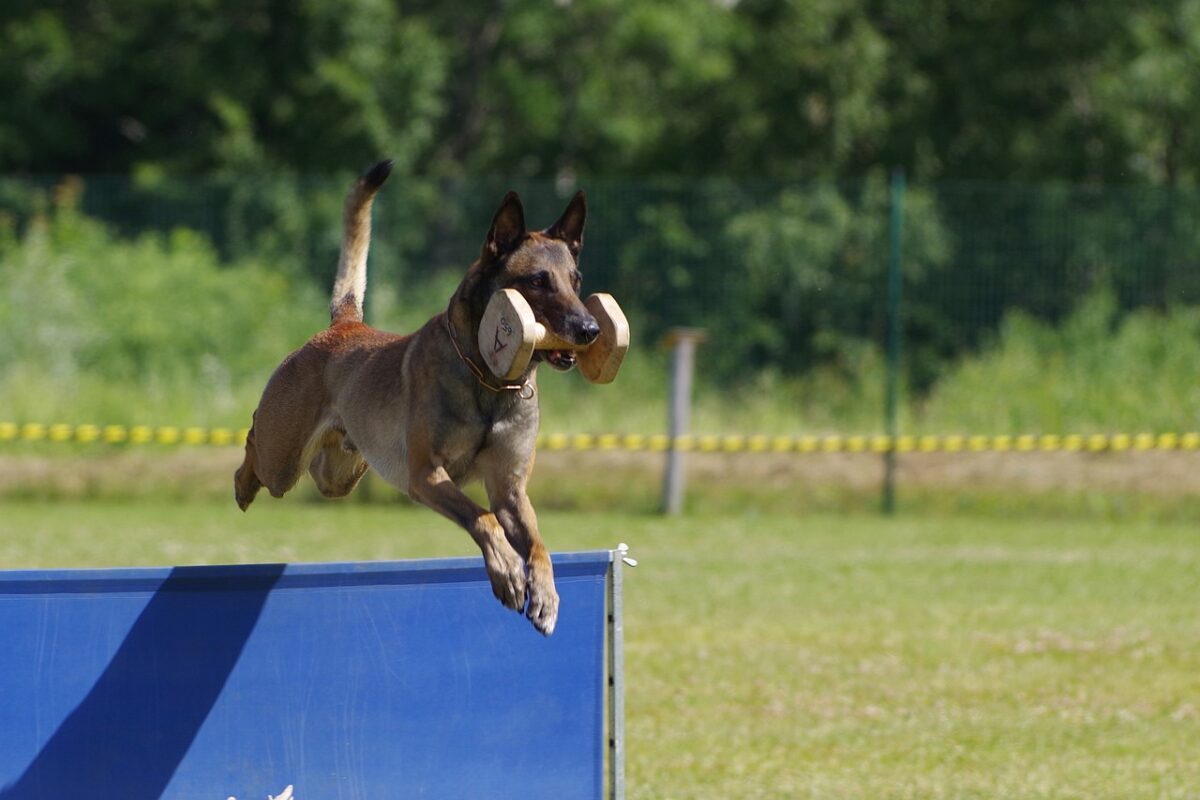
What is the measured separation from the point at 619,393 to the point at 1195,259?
217 inches

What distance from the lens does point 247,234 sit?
1720 cm

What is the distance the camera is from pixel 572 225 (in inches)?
216

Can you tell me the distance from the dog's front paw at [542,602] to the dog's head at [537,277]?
67cm

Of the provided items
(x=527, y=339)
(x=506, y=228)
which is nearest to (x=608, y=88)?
(x=506, y=228)

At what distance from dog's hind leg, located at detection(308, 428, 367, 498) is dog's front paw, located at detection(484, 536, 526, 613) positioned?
1382mm

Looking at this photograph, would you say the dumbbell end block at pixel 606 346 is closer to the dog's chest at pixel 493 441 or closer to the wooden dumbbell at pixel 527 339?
the wooden dumbbell at pixel 527 339

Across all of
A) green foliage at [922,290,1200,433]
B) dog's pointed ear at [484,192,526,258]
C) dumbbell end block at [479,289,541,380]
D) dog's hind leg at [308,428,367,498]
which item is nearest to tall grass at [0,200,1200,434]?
green foliage at [922,290,1200,433]

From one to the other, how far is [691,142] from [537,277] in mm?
19262

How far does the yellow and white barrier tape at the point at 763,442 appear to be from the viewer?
14078mm

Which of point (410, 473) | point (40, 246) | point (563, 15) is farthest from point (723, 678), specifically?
point (563, 15)

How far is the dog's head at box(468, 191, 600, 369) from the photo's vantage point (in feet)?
16.8

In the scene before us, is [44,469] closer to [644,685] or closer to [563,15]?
[644,685]

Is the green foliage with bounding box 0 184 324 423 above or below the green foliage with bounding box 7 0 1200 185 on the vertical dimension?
below

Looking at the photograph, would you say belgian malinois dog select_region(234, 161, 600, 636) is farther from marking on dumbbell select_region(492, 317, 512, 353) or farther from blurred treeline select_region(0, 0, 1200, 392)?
blurred treeline select_region(0, 0, 1200, 392)
